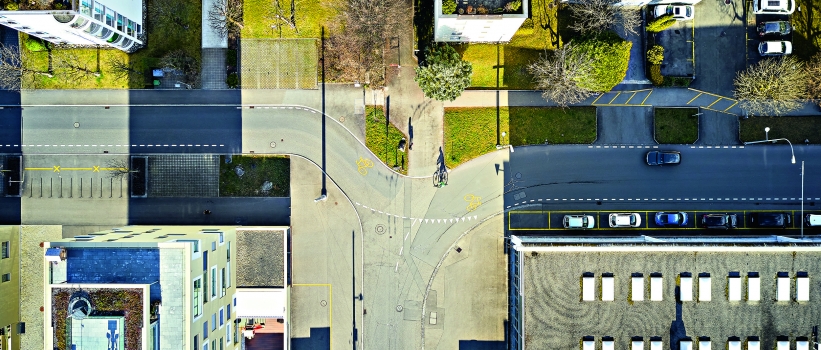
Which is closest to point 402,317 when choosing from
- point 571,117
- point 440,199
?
point 440,199

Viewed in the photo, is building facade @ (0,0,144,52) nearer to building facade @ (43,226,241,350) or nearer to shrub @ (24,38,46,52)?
shrub @ (24,38,46,52)

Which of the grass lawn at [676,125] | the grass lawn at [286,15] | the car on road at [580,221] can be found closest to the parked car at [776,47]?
the grass lawn at [676,125]

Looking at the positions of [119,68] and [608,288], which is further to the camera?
[119,68]

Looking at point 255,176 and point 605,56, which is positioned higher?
point 605,56

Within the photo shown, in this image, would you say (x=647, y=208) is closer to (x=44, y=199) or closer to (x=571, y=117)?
(x=571, y=117)

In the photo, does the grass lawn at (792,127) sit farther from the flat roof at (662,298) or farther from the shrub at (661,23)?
the shrub at (661,23)

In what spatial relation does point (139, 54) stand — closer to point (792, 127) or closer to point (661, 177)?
point (661, 177)


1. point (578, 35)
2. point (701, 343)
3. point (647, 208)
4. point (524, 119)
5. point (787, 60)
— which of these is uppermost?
point (578, 35)

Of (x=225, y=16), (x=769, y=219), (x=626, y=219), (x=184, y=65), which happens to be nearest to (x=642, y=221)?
(x=626, y=219)
